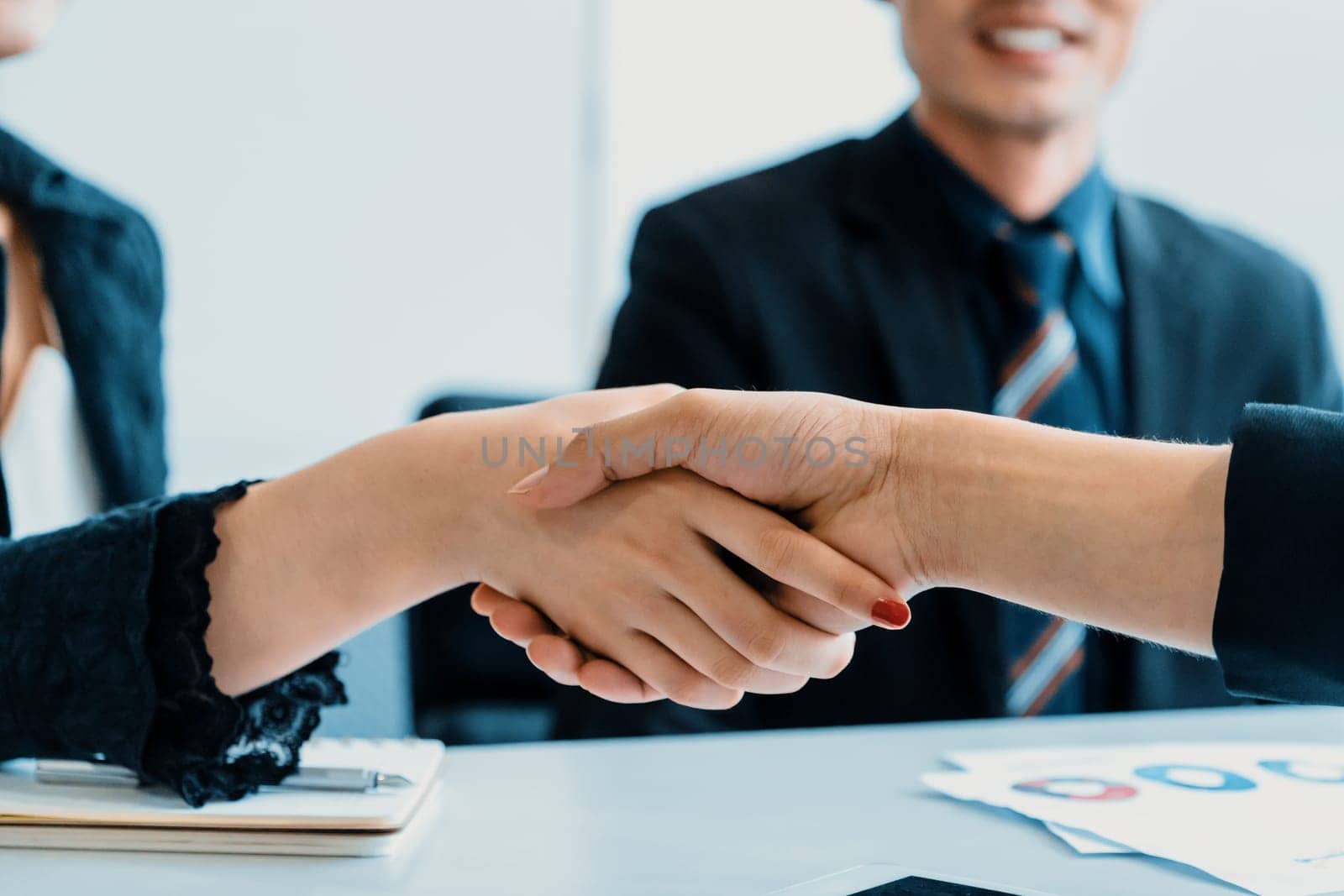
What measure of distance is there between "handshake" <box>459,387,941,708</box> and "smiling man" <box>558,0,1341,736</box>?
39 cm

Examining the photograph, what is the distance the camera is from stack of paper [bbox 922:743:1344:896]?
620mm

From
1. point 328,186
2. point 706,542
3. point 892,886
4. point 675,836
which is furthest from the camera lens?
point 328,186

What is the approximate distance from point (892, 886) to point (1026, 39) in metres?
0.98

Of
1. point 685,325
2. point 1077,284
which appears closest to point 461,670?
point 685,325

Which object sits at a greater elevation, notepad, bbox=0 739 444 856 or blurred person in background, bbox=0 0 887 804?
blurred person in background, bbox=0 0 887 804

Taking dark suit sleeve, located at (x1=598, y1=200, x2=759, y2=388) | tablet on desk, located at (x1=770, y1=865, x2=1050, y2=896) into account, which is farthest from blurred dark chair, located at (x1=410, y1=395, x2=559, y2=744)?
tablet on desk, located at (x1=770, y1=865, x2=1050, y2=896)

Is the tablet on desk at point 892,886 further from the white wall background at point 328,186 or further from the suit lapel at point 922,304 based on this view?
the white wall background at point 328,186

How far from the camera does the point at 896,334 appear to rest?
4.15 ft

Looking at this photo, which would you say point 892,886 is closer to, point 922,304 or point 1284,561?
point 1284,561

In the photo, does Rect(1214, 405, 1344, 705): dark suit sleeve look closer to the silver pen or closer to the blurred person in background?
the blurred person in background

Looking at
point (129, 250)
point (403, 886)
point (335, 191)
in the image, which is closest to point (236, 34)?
point (335, 191)

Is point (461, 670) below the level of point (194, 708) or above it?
below

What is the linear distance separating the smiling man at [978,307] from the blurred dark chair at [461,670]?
0.17 m

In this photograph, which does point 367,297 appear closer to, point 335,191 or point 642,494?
point 335,191
